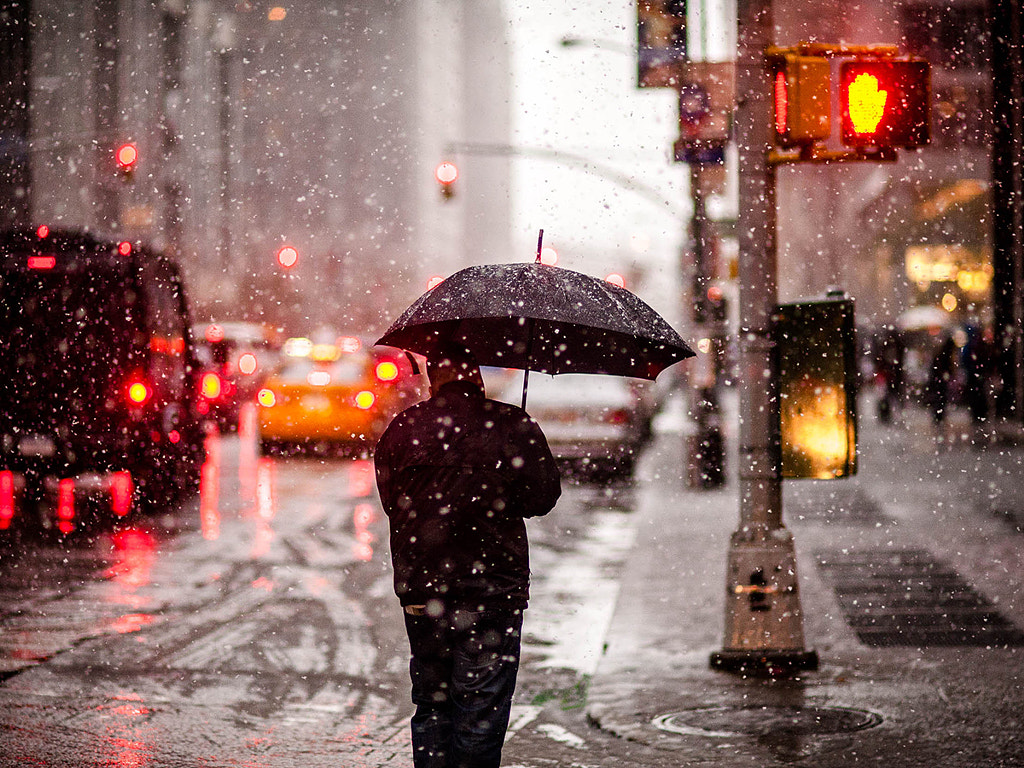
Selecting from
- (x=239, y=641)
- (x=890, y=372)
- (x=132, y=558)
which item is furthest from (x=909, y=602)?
(x=890, y=372)

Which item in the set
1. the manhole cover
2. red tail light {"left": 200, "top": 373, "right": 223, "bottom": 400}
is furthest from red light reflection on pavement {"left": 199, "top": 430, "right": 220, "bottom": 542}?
the manhole cover

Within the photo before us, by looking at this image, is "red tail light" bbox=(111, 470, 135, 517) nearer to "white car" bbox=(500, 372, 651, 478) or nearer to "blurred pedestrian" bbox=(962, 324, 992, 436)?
"white car" bbox=(500, 372, 651, 478)

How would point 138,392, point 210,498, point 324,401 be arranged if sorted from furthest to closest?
point 324,401, point 210,498, point 138,392

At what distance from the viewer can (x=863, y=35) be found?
42.8 metres

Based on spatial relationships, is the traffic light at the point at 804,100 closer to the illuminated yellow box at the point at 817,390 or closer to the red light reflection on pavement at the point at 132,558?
the illuminated yellow box at the point at 817,390

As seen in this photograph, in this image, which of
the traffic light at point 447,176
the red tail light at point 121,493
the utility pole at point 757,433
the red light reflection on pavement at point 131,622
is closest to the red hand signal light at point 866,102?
the utility pole at point 757,433

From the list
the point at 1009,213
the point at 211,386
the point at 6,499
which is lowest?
the point at 6,499

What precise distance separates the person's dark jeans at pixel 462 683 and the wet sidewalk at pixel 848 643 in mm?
1711

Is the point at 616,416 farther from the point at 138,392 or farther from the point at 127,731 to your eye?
the point at 127,731

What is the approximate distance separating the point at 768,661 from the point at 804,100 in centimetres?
306

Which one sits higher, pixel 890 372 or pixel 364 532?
pixel 364 532

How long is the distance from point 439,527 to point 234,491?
1292cm

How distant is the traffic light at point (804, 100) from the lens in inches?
298

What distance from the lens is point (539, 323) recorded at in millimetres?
5004
